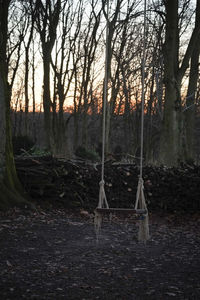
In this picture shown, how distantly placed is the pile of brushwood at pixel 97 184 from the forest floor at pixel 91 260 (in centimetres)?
82

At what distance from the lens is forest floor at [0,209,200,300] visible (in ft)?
9.39

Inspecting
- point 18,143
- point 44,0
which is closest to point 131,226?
point 18,143

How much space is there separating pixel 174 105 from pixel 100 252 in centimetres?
562

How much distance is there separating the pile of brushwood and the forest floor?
815mm

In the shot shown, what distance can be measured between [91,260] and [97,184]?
3367mm

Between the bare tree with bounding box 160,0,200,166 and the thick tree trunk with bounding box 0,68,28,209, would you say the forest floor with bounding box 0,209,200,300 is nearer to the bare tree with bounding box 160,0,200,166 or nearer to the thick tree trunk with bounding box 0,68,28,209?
the thick tree trunk with bounding box 0,68,28,209

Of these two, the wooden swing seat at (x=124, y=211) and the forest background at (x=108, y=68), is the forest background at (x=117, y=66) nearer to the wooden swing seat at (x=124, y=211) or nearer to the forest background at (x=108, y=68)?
the forest background at (x=108, y=68)

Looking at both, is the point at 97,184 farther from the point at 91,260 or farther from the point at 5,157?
the point at 91,260

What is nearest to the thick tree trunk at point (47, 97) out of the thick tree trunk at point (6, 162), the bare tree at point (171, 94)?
the bare tree at point (171, 94)

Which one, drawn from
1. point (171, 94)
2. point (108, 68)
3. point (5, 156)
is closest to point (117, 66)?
point (108, 68)

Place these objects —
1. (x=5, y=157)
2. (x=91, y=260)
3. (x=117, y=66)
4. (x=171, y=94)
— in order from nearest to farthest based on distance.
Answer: (x=91, y=260), (x=5, y=157), (x=171, y=94), (x=117, y=66)

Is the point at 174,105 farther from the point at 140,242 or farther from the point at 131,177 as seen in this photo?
the point at 140,242

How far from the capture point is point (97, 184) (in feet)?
23.2

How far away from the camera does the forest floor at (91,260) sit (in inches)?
113
